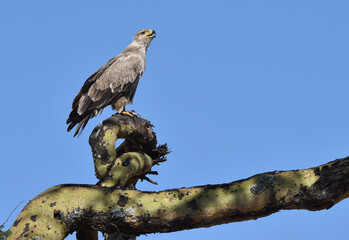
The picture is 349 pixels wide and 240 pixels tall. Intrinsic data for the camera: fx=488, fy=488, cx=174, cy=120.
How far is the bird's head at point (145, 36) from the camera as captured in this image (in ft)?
34.1

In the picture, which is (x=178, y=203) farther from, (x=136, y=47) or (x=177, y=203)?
(x=136, y=47)

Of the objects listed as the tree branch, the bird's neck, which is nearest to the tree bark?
the tree branch

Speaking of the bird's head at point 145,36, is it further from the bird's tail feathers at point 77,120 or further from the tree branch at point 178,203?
the tree branch at point 178,203

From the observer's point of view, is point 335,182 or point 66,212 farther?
point 66,212

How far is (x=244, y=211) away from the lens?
3.31m

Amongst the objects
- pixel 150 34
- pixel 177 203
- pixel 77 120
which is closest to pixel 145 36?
pixel 150 34

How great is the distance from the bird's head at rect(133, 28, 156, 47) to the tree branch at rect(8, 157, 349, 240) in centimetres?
714

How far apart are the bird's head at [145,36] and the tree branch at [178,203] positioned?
7.14 meters

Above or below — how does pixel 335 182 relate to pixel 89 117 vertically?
below

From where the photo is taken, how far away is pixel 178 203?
337 centimetres

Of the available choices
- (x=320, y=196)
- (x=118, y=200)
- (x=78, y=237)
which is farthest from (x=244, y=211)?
(x=78, y=237)

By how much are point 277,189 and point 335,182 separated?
0.38 metres

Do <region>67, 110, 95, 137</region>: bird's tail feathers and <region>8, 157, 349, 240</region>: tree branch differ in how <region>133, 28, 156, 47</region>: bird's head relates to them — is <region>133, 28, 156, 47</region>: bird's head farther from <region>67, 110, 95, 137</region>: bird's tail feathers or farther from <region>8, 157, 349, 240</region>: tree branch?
<region>8, 157, 349, 240</region>: tree branch

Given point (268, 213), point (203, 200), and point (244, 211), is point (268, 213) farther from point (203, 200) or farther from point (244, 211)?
point (203, 200)
